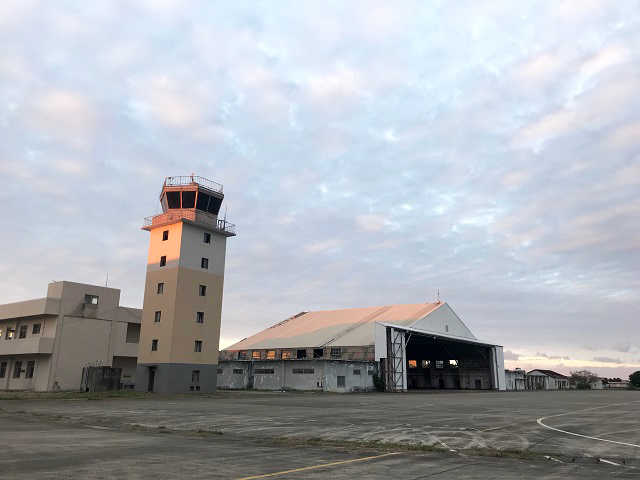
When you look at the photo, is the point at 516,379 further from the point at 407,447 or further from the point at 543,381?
the point at 407,447

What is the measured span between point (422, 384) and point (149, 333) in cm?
6034

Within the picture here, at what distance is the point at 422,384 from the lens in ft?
319

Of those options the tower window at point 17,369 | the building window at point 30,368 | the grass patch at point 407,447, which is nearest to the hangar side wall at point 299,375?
the building window at point 30,368

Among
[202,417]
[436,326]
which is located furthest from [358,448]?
[436,326]

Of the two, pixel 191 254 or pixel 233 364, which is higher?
pixel 191 254

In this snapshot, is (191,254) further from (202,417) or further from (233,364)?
(202,417)

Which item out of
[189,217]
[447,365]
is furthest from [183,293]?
[447,365]

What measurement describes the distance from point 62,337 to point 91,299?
6.00 meters

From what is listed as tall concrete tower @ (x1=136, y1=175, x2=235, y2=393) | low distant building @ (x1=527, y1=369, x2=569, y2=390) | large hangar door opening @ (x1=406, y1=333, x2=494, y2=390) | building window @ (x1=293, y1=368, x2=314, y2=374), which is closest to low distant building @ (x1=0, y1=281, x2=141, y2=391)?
tall concrete tower @ (x1=136, y1=175, x2=235, y2=393)

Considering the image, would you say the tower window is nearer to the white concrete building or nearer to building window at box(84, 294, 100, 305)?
building window at box(84, 294, 100, 305)

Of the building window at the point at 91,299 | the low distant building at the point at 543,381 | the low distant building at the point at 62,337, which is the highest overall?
the building window at the point at 91,299

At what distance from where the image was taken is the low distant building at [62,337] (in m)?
59.7

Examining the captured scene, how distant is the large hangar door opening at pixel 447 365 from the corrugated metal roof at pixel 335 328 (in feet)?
24.9

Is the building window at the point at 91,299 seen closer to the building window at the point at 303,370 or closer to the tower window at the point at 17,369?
the tower window at the point at 17,369
